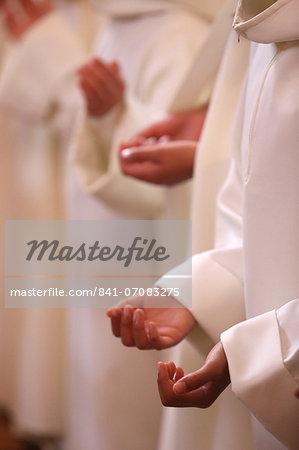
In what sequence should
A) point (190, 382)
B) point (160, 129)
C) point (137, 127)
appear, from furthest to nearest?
1. point (137, 127)
2. point (160, 129)
3. point (190, 382)

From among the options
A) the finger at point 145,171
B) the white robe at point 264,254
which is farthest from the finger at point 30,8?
the white robe at point 264,254

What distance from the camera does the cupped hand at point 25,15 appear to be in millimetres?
1430

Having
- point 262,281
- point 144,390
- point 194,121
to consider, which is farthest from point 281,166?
point 144,390

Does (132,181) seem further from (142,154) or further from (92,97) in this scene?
(142,154)

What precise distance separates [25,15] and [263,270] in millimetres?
1017

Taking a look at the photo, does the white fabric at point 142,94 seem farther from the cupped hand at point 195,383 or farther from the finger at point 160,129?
the cupped hand at point 195,383

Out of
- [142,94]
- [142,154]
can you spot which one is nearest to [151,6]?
[142,94]

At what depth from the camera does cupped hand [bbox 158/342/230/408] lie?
0.52 metres

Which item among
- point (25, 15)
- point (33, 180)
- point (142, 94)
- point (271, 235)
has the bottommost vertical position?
point (271, 235)

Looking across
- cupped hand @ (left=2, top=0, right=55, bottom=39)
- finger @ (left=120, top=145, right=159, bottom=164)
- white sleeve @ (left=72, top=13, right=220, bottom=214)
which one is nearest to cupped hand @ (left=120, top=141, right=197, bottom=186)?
finger @ (left=120, top=145, right=159, bottom=164)

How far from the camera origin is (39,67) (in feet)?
4.57

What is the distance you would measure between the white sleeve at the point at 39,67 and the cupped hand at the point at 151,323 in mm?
832

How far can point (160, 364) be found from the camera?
535 mm

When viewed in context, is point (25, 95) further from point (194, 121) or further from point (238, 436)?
point (238, 436)
